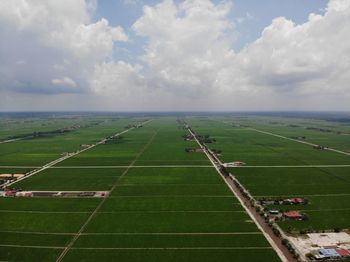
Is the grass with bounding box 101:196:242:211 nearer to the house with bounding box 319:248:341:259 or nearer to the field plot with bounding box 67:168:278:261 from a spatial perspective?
the field plot with bounding box 67:168:278:261

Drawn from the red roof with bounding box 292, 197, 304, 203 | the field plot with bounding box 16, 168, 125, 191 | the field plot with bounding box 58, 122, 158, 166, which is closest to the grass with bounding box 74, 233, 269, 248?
the red roof with bounding box 292, 197, 304, 203

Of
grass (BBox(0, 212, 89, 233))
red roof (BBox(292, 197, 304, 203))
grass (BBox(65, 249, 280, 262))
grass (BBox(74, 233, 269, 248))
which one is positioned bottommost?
grass (BBox(65, 249, 280, 262))

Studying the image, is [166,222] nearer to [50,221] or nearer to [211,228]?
[211,228]

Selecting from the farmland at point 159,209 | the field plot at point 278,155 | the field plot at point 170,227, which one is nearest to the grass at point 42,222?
the farmland at point 159,209

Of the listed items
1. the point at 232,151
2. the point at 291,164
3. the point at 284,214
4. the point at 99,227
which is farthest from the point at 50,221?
the point at 232,151

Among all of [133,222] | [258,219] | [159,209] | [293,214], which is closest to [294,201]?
[293,214]

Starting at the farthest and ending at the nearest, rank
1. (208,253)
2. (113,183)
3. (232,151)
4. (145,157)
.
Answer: (232,151)
(145,157)
(113,183)
(208,253)

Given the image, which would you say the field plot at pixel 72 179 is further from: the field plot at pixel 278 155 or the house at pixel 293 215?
the field plot at pixel 278 155

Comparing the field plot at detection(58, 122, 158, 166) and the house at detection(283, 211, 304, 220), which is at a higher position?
the house at detection(283, 211, 304, 220)
